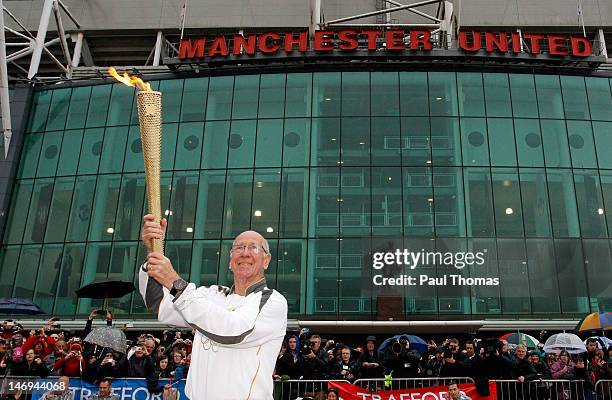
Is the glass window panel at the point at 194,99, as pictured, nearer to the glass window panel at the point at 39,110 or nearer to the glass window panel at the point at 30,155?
the glass window panel at the point at 39,110

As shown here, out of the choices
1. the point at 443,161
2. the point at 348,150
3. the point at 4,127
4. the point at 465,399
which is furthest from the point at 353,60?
the point at 465,399

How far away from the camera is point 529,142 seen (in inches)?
1070

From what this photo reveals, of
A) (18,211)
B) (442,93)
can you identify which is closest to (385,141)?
(442,93)

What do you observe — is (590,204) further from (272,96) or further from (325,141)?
(272,96)

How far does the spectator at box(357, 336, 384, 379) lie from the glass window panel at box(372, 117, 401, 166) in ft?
51.3

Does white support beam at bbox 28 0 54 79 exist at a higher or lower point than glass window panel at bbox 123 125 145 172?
higher

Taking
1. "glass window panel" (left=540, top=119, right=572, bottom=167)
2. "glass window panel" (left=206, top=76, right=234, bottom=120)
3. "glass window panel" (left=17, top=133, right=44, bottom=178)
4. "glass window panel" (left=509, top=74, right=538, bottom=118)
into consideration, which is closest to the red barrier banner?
"glass window panel" (left=540, top=119, right=572, bottom=167)

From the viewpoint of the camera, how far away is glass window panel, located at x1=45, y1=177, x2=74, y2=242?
27906 mm

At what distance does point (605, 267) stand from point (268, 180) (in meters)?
14.8

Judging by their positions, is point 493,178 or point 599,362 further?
point 493,178

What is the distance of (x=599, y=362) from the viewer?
452 inches

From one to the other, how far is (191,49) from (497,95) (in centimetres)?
1447

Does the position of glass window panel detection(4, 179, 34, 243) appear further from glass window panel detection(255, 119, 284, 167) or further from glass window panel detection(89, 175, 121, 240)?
glass window panel detection(255, 119, 284, 167)

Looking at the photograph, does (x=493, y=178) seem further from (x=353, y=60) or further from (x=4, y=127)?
(x=4, y=127)
